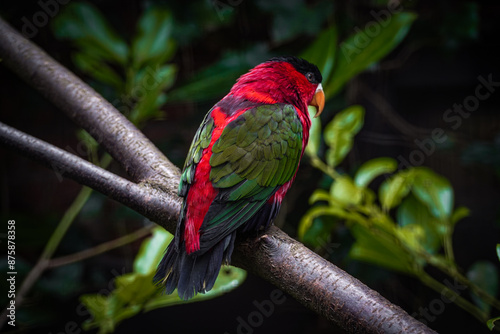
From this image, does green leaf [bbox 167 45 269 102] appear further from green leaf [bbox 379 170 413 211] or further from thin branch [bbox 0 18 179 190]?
green leaf [bbox 379 170 413 211]

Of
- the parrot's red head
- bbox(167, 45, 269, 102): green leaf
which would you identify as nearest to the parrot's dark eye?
the parrot's red head

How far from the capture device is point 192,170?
0.86 metres

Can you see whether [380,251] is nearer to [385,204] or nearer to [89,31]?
[385,204]

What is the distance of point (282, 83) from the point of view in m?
1.07

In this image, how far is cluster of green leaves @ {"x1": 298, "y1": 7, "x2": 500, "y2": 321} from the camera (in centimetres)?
124

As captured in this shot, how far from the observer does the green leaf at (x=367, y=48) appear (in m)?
1.29

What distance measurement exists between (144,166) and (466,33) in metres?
1.38

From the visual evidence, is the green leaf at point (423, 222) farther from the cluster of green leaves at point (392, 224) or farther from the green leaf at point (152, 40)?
the green leaf at point (152, 40)

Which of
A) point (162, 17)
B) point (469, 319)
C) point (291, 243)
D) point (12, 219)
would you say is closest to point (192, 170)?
point (291, 243)

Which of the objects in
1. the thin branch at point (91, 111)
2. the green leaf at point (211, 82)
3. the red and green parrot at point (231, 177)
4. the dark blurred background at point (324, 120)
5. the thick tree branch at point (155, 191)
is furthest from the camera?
the dark blurred background at point (324, 120)

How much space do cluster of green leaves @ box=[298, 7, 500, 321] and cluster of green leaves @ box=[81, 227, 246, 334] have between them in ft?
1.04

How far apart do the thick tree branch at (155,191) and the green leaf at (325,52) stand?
61cm

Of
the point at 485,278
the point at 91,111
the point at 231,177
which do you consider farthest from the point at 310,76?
the point at 485,278

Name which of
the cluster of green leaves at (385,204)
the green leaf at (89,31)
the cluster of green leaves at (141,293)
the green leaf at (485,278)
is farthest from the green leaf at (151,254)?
the green leaf at (485,278)
